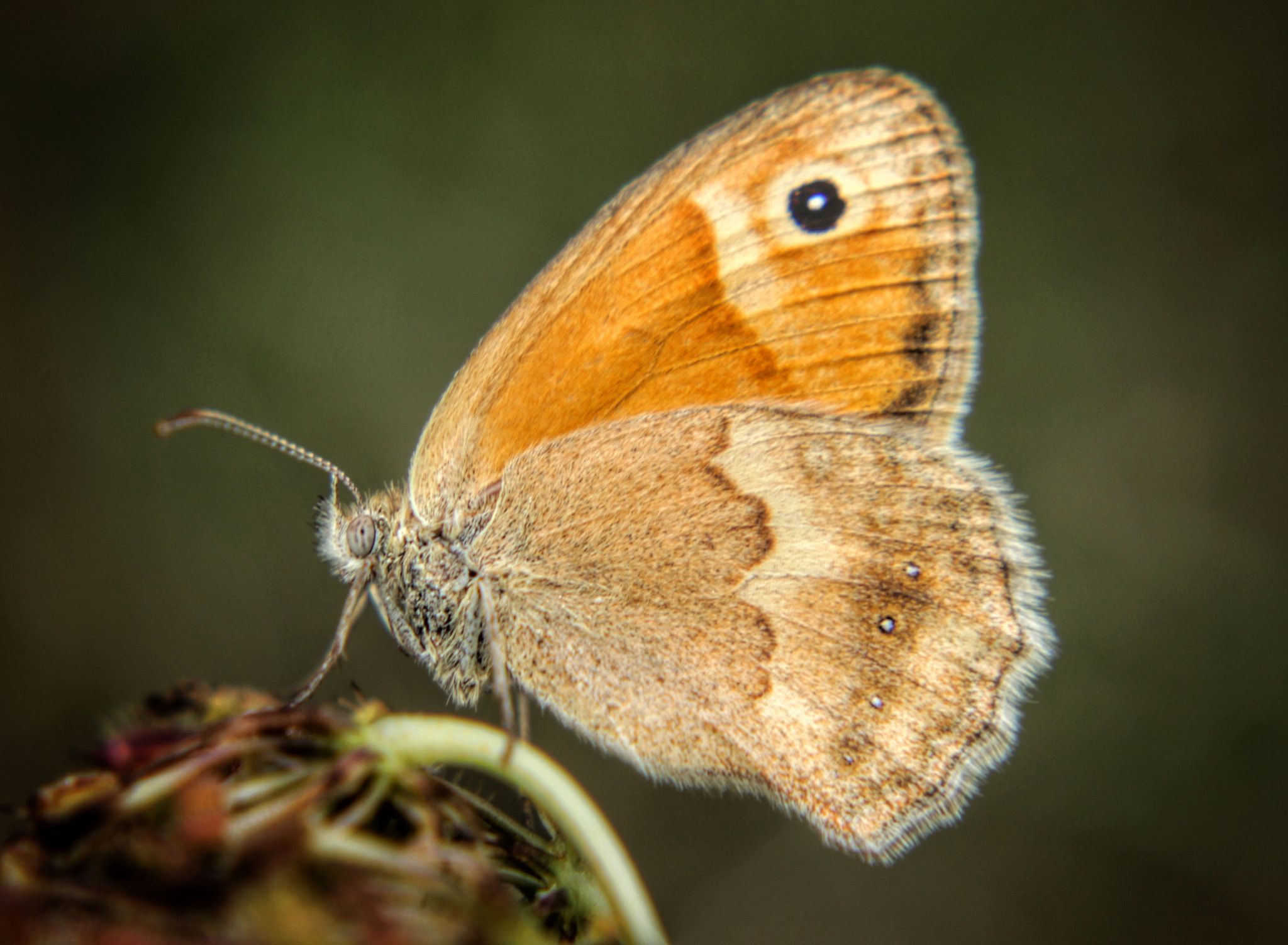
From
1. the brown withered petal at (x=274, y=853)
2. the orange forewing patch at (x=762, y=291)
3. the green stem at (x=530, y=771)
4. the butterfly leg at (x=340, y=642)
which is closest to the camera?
the brown withered petal at (x=274, y=853)

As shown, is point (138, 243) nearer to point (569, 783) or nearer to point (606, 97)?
point (606, 97)

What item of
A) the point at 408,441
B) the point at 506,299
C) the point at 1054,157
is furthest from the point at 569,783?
the point at 1054,157

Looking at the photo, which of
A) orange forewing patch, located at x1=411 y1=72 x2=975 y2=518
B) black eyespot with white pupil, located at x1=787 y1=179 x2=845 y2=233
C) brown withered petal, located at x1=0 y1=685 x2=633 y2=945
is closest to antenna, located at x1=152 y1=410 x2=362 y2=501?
orange forewing patch, located at x1=411 y1=72 x2=975 y2=518

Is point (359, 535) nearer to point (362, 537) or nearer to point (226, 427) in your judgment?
point (362, 537)

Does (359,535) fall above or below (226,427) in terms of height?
below

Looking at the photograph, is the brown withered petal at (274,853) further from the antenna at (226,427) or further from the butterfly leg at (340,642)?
the antenna at (226,427)

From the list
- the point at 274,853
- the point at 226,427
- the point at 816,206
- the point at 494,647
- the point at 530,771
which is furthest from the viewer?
the point at 226,427

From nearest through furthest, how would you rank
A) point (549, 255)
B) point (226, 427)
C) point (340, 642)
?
point (340, 642), point (226, 427), point (549, 255)

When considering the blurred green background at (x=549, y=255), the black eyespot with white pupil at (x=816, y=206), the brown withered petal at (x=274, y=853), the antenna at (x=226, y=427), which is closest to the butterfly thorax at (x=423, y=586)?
the antenna at (x=226, y=427)

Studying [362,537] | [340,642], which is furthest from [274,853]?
[362,537]
